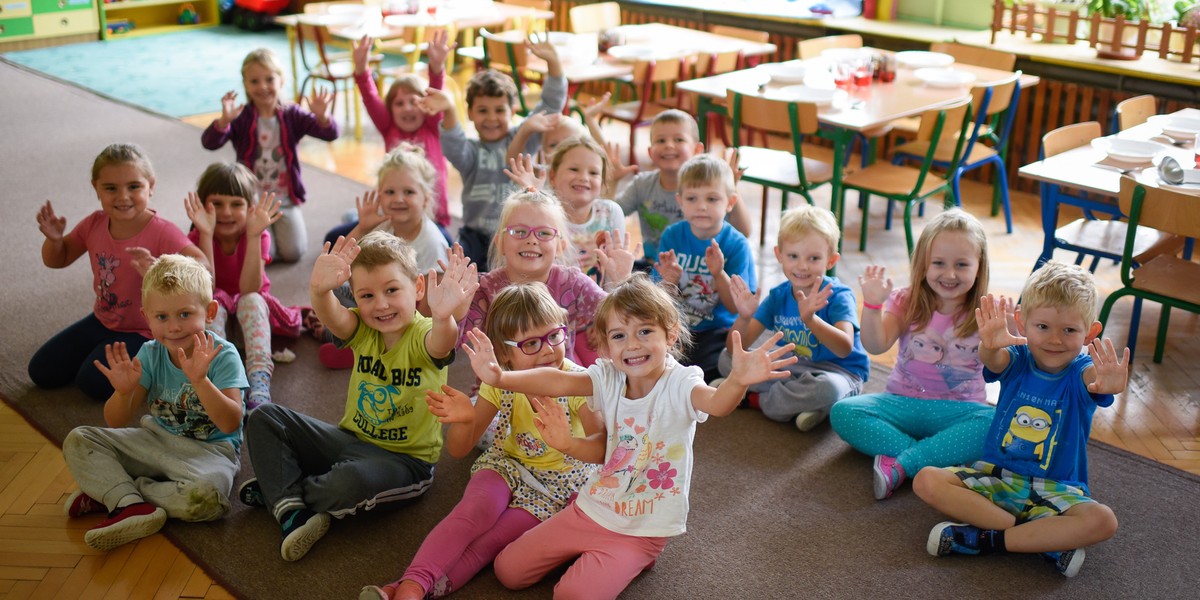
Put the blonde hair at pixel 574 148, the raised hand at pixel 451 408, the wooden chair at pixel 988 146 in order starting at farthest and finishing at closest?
1. the wooden chair at pixel 988 146
2. the blonde hair at pixel 574 148
3. the raised hand at pixel 451 408

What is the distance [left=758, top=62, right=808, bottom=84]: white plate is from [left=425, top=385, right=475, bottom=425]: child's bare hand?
3.21 meters

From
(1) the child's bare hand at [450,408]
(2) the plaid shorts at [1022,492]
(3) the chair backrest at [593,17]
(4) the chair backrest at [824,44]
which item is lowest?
(2) the plaid shorts at [1022,492]

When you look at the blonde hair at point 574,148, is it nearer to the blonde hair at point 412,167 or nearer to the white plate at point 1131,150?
the blonde hair at point 412,167

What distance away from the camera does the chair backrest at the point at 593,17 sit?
701 centimetres

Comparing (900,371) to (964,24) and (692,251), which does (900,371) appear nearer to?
(692,251)

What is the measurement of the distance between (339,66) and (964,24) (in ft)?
13.9

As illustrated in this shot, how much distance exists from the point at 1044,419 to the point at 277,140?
3.58m

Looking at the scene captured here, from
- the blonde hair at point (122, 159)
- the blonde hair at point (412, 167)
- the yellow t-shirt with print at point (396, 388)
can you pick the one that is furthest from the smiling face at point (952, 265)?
the blonde hair at point (122, 159)

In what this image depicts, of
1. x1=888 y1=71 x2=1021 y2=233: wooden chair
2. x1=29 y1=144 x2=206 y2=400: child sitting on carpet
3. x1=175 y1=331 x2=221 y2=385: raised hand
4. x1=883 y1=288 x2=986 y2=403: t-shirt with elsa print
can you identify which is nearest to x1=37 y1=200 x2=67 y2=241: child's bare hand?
x1=29 y1=144 x2=206 y2=400: child sitting on carpet

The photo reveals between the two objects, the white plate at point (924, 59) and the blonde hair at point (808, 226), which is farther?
the white plate at point (924, 59)

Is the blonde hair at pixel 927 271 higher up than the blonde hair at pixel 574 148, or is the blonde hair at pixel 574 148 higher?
the blonde hair at pixel 574 148

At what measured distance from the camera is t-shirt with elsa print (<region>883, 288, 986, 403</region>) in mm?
3080

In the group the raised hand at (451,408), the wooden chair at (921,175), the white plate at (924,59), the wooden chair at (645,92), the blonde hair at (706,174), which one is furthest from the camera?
the wooden chair at (645,92)

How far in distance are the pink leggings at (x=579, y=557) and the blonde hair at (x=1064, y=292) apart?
116cm
